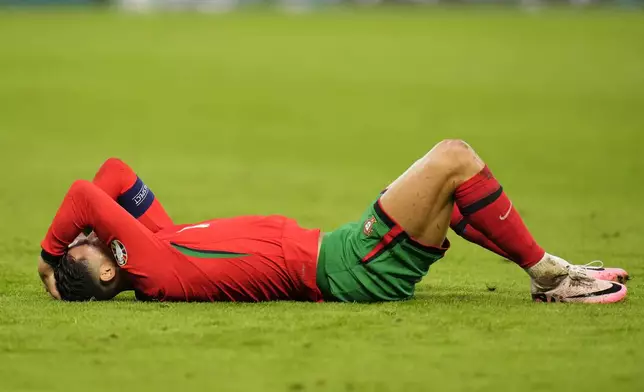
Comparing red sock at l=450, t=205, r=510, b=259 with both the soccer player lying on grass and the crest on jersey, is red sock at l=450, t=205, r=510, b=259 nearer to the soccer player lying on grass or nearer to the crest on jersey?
the soccer player lying on grass

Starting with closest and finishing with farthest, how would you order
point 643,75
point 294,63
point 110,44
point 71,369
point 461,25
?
point 71,369 < point 643,75 < point 294,63 < point 110,44 < point 461,25

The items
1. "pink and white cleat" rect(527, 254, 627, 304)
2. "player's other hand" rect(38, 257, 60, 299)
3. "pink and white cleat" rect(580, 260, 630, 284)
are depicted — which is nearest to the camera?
"pink and white cleat" rect(527, 254, 627, 304)

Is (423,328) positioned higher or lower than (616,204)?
higher

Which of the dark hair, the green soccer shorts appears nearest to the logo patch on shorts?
the green soccer shorts

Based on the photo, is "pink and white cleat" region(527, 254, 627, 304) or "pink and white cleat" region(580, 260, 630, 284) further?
"pink and white cleat" region(580, 260, 630, 284)

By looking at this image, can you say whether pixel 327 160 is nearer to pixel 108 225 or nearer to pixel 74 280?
pixel 74 280

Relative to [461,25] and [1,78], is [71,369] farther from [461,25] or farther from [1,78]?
[461,25]

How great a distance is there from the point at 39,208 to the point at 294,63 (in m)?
11.5

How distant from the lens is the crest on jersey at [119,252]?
6.00 metres

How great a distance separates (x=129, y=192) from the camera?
6555mm

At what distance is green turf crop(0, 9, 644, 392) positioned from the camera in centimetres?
504

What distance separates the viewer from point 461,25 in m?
25.2

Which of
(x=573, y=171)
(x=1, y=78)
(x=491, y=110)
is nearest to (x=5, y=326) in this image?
(x=573, y=171)

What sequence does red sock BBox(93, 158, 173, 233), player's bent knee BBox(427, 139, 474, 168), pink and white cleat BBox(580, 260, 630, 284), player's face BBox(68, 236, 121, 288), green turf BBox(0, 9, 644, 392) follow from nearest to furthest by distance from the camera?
green turf BBox(0, 9, 644, 392)
player's bent knee BBox(427, 139, 474, 168)
player's face BBox(68, 236, 121, 288)
pink and white cleat BBox(580, 260, 630, 284)
red sock BBox(93, 158, 173, 233)
